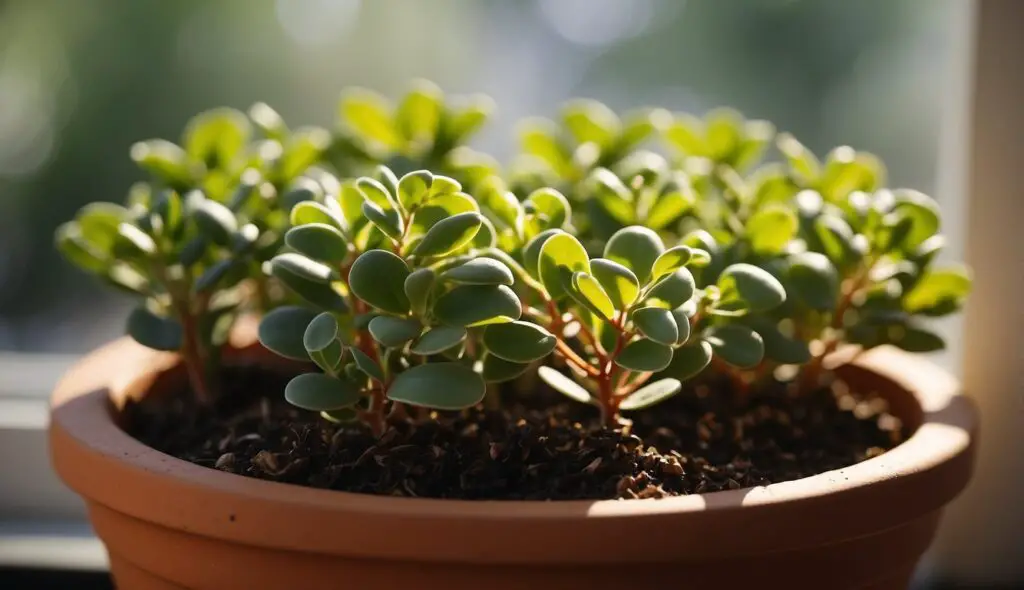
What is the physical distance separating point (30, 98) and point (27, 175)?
12 centimetres

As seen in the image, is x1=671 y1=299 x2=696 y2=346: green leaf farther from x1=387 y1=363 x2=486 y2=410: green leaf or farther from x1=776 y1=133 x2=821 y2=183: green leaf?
x1=776 y1=133 x2=821 y2=183: green leaf

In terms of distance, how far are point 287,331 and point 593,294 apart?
0.24 m

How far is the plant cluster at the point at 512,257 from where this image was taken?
68 cm

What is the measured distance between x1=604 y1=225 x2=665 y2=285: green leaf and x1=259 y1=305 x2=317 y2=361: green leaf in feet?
0.78

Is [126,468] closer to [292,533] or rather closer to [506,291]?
[292,533]

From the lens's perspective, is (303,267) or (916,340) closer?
(303,267)

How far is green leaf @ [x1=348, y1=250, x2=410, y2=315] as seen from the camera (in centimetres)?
67

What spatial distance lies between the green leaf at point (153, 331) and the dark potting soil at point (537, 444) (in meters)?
0.08

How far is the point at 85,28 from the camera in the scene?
1.53m

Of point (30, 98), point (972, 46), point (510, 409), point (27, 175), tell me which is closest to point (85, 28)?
point (30, 98)

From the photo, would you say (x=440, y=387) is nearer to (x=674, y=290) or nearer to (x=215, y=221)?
(x=674, y=290)

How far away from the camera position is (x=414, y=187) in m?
0.70

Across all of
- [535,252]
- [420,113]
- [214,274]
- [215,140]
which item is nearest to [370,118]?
[420,113]

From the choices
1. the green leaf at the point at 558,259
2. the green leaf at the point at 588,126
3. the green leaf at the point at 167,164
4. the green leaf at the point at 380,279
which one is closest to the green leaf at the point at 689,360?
the green leaf at the point at 558,259
